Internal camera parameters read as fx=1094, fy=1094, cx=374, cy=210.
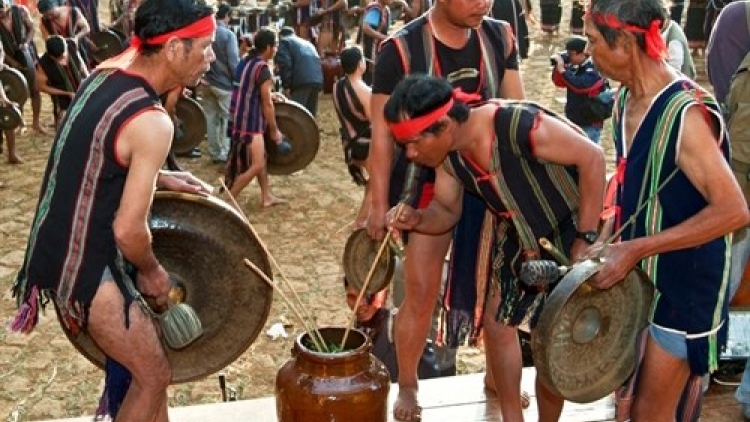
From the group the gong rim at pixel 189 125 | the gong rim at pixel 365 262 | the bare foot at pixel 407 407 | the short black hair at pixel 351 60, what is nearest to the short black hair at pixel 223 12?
the gong rim at pixel 189 125

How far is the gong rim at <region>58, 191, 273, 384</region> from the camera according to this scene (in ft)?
13.4

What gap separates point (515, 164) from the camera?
12.8 feet

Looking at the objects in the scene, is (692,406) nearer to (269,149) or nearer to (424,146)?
(424,146)

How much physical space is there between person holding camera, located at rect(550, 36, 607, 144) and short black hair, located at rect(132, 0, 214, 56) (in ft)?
20.3

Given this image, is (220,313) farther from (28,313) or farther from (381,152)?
(381,152)

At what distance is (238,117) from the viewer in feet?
30.9

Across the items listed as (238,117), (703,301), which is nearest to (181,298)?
(703,301)

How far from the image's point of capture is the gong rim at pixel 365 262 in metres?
5.00

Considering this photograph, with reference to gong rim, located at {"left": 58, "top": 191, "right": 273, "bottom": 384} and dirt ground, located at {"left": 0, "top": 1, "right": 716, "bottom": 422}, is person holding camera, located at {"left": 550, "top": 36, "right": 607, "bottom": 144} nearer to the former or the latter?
dirt ground, located at {"left": 0, "top": 1, "right": 716, "bottom": 422}

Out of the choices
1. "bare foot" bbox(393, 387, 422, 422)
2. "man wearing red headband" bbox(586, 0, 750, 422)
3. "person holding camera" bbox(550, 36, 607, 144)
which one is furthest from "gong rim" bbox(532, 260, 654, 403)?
"person holding camera" bbox(550, 36, 607, 144)

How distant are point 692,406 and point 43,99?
11878 millimetres

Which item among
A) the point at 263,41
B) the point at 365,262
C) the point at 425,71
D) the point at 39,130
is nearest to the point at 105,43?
the point at 39,130

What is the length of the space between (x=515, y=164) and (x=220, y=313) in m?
1.26

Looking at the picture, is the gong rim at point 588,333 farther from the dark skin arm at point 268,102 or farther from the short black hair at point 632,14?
the dark skin arm at point 268,102
